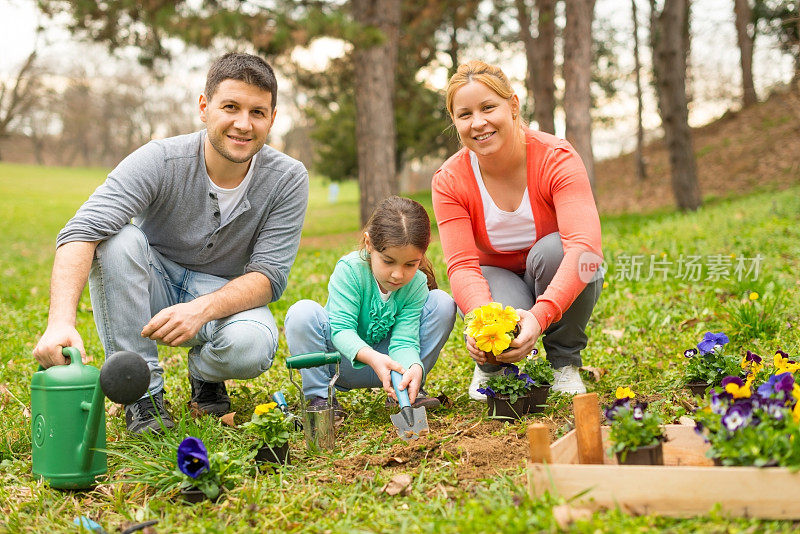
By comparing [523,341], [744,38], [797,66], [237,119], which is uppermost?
[744,38]

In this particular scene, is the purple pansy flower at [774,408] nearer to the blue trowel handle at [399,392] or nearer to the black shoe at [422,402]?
Result: the blue trowel handle at [399,392]

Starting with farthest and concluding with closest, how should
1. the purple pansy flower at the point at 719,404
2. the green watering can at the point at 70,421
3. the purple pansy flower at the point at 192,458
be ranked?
the green watering can at the point at 70,421
the purple pansy flower at the point at 192,458
the purple pansy flower at the point at 719,404

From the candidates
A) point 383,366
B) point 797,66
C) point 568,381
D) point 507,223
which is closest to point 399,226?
point 383,366

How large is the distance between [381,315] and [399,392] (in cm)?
40

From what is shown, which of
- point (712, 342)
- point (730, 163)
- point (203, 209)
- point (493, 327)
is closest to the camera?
point (493, 327)

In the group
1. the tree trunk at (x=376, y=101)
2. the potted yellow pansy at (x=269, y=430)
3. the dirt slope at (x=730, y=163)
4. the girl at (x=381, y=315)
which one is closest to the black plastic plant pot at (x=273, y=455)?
the potted yellow pansy at (x=269, y=430)

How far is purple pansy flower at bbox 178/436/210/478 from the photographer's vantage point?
2.09 metres

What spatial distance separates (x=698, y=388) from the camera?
8.82 feet

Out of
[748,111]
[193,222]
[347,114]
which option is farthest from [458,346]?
[748,111]

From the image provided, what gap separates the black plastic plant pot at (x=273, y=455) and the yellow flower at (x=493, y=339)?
30.1 inches

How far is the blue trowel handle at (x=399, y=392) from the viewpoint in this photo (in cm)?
262

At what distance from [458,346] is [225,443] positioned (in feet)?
6.50

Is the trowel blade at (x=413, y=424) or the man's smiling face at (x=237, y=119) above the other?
the man's smiling face at (x=237, y=119)

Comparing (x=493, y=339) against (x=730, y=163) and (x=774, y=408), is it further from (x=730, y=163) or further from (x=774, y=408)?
(x=730, y=163)
